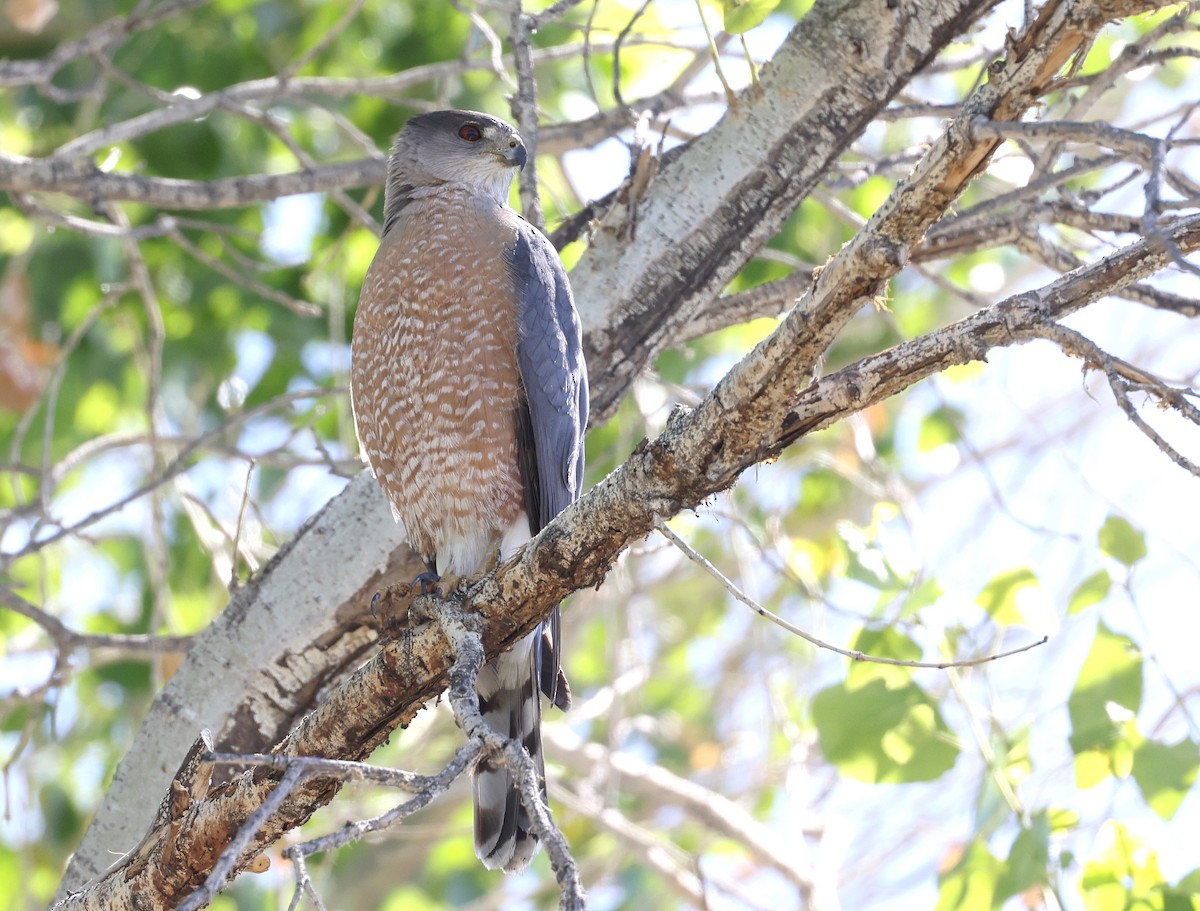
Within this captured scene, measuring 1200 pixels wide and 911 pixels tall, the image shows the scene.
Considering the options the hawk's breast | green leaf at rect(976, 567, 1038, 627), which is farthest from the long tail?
green leaf at rect(976, 567, 1038, 627)

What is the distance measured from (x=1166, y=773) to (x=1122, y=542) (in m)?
0.71

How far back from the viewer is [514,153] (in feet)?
14.6

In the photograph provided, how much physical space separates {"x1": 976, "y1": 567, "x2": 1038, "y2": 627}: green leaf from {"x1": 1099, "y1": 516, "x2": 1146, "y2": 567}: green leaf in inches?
10.2

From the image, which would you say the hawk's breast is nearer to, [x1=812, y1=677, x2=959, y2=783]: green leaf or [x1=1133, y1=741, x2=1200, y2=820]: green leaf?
[x1=812, y1=677, x2=959, y2=783]: green leaf

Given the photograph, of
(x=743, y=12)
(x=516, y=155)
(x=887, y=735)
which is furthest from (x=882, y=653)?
(x=516, y=155)

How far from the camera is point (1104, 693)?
3.74 m

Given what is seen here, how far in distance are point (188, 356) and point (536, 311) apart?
331 cm

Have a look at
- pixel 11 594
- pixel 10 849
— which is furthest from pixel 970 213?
pixel 10 849

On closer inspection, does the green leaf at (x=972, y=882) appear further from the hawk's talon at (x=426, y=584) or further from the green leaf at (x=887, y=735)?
the hawk's talon at (x=426, y=584)

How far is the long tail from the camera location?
362 centimetres

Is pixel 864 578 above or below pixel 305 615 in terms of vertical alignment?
below

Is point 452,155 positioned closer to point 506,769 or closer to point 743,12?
point 743,12

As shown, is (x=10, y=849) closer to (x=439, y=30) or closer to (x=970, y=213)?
(x=439, y=30)

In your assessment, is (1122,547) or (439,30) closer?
(1122,547)
